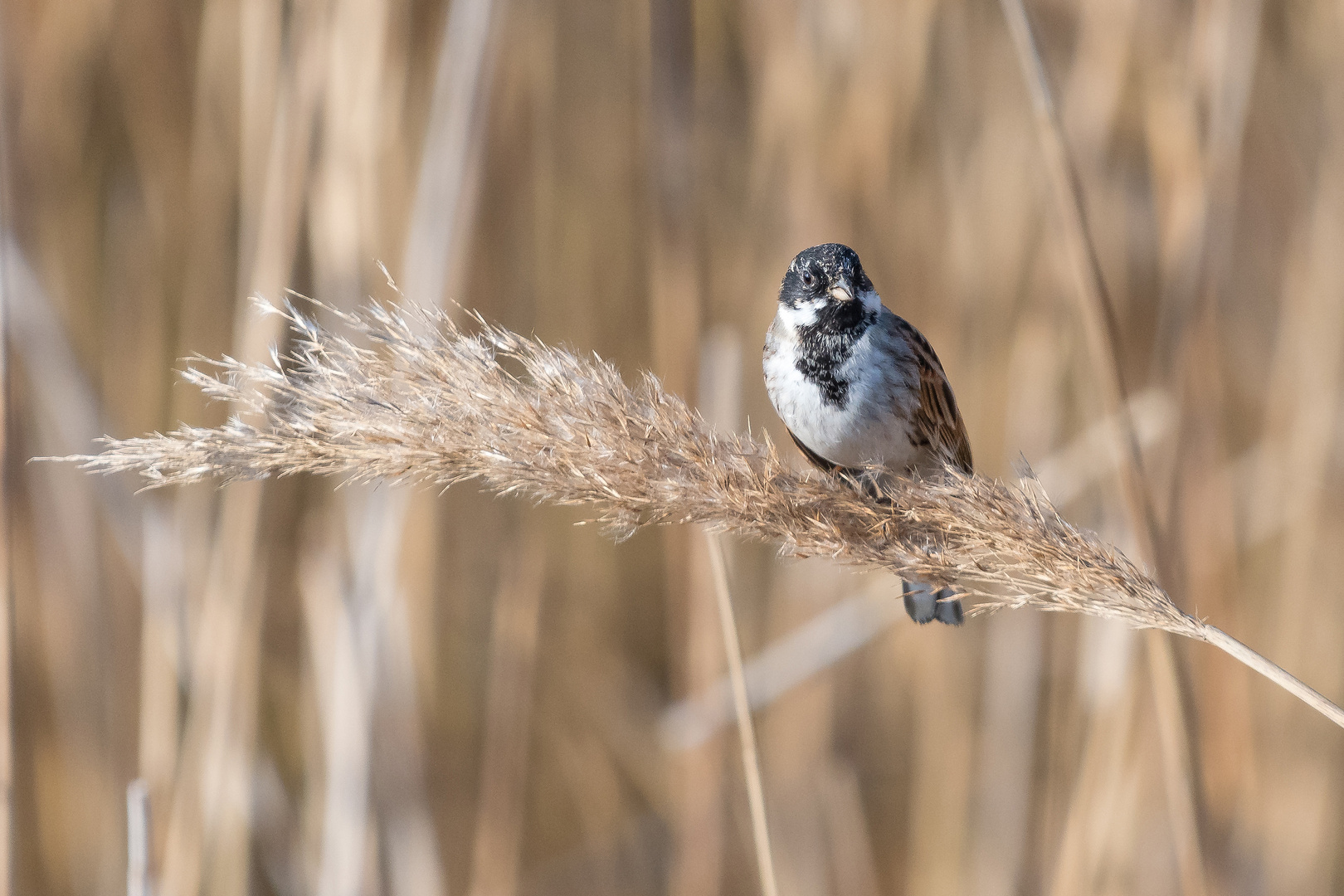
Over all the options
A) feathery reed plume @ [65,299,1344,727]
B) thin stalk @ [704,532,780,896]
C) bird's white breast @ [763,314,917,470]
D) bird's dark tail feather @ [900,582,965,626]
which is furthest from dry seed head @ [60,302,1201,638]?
bird's white breast @ [763,314,917,470]

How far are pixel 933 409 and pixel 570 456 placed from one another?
0.86 metres

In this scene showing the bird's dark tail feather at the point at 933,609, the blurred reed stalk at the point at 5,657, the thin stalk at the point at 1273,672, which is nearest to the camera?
the thin stalk at the point at 1273,672

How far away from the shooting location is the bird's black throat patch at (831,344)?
1.47 metres

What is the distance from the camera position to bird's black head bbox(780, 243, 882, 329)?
4.82 feet

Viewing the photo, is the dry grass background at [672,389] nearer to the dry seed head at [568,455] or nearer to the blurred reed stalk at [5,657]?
the blurred reed stalk at [5,657]

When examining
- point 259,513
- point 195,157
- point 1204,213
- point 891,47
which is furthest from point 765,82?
point 259,513

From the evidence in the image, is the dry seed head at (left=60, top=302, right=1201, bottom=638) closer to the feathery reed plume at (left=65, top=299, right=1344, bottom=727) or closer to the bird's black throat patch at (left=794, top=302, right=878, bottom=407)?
the feathery reed plume at (left=65, top=299, right=1344, bottom=727)

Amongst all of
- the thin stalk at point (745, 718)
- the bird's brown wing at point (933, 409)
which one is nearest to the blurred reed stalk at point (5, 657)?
the thin stalk at point (745, 718)

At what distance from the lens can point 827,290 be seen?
149 centimetres

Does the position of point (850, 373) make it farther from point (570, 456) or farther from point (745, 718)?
point (570, 456)

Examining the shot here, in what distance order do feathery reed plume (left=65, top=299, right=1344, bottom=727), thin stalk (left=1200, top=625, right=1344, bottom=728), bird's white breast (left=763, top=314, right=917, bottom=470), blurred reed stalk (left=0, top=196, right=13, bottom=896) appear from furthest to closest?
bird's white breast (left=763, top=314, right=917, bottom=470)
blurred reed stalk (left=0, top=196, right=13, bottom=896)
feathery reed plume (left=65, top=299, right=1344, bottom=727)
thin stalk (left=1200, top=625, right=1344, bottom=728)

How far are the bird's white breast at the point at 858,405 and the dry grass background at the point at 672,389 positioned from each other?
0.10m

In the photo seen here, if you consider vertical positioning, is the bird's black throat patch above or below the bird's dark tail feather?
above

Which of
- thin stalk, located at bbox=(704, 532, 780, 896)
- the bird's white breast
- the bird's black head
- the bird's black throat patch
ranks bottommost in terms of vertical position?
thin stalk, located at bbox=(704, 532, 780, 896)
